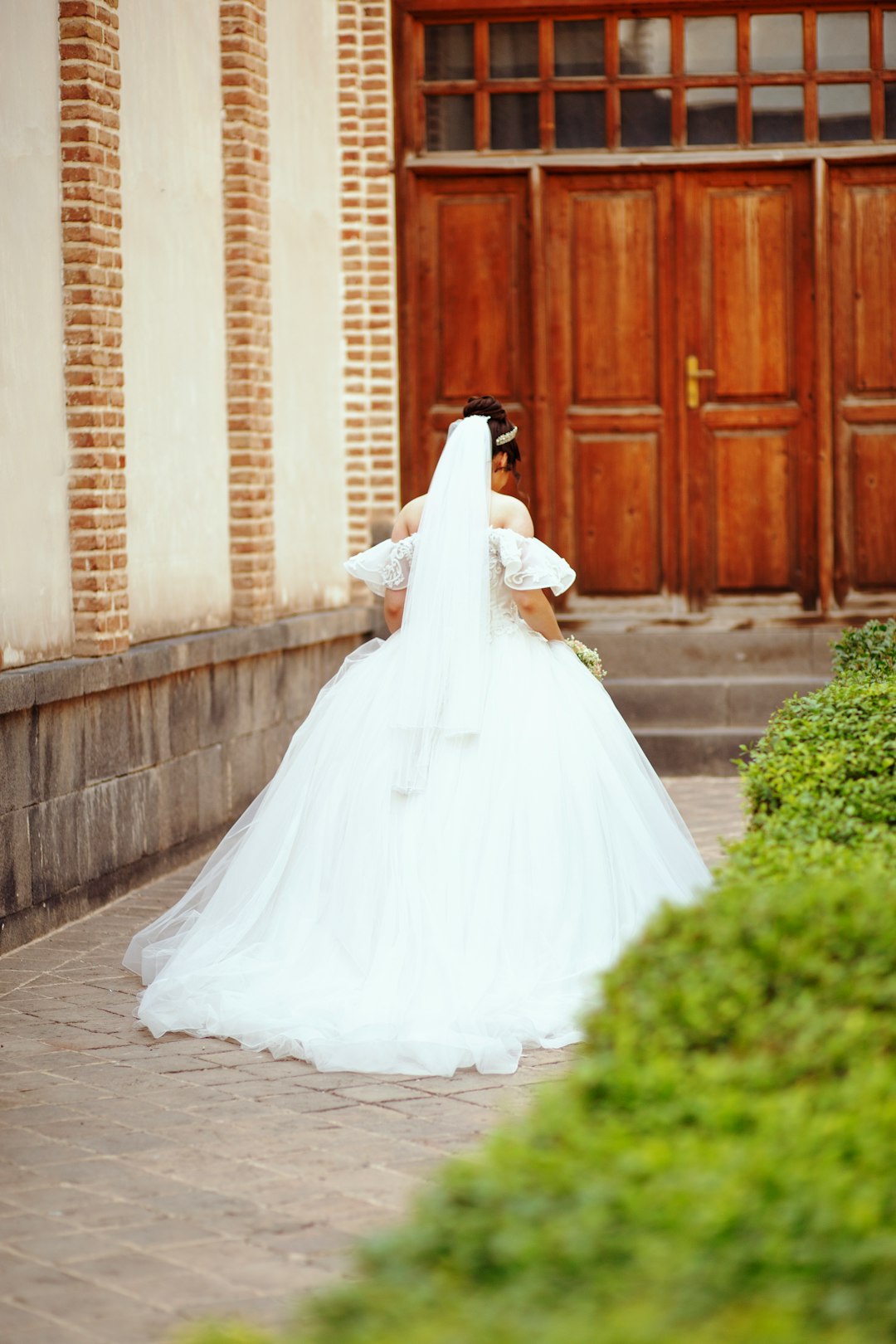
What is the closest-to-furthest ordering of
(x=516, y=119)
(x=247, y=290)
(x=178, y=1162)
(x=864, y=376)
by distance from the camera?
(x=178, y=1162)
(x=247, y=290)
(x=516, y=119)
(x=864, y=376)

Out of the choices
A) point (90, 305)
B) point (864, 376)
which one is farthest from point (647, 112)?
point (90, 305)

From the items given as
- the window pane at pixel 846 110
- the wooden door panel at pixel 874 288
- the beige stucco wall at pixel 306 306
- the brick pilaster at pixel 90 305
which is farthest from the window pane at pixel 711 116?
the brick pilaster at pixel 90 305

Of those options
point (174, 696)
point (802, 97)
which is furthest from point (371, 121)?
point (174, 696)

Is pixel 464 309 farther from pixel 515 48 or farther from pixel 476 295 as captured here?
pixel 515 48

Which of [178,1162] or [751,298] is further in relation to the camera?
[751,298]

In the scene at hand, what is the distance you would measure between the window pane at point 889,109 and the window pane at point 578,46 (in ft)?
5.62

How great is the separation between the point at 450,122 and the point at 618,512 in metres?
2.59

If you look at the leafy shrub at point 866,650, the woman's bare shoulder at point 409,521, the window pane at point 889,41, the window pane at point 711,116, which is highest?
the window pane at point 889,41

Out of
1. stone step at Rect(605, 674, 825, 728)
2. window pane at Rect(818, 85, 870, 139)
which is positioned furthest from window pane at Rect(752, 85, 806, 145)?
stone step at Rect(605, 674, 825, 728)

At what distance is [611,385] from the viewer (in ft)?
36.8

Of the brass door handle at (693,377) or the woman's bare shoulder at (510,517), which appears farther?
the brass door handle at (693,377)

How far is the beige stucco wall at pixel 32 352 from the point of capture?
22.8ft

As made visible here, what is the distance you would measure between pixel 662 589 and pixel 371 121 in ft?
11.0

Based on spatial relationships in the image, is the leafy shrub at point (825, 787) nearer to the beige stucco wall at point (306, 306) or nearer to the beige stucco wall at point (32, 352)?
the beige stucco wall at point (32, 352)
